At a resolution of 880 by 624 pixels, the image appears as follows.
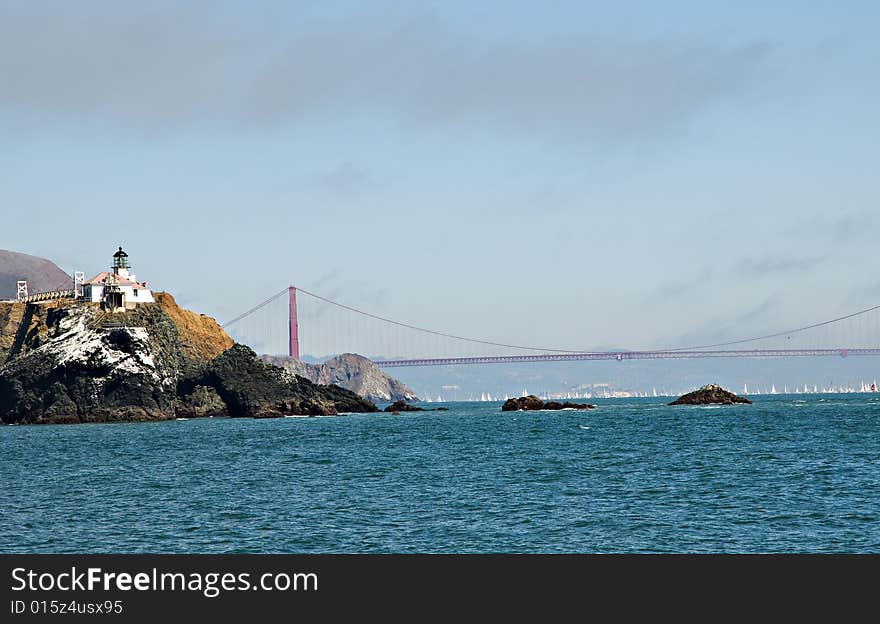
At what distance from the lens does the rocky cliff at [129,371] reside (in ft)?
378

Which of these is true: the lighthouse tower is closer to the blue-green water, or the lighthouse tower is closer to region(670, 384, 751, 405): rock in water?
the blue-green water

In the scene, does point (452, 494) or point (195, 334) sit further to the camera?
point (195, 334)

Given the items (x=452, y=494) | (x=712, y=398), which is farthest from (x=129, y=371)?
(x=452, y=494)

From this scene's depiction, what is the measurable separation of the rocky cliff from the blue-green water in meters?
40.4

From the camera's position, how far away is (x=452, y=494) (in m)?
41.7

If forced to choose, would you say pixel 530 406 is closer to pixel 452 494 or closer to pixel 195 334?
pixel 195 334

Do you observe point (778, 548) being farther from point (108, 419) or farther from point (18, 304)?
point (18, 304)

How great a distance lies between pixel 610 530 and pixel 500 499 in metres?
8.20
